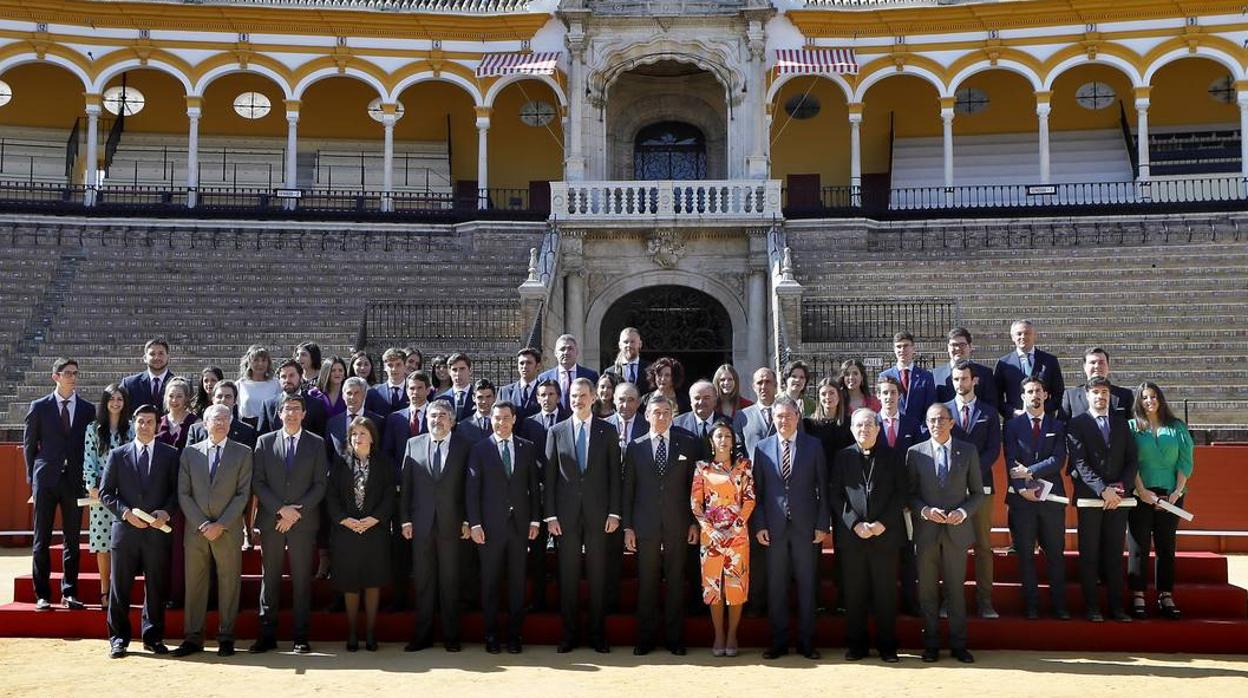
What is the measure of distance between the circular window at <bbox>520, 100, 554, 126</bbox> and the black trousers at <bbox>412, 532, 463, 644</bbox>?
63.0ft

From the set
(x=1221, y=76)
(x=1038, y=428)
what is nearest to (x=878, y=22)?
(x=1221, y=76)

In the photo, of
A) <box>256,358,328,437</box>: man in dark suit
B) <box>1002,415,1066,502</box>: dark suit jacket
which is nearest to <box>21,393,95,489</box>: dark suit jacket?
<box>256,358,328,437</box>: man in dark suit

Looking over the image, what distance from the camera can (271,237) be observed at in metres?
22.4

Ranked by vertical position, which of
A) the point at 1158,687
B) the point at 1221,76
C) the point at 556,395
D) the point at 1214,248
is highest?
the point at 1221,76

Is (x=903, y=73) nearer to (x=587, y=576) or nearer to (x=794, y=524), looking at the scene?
(x=794, y=524)

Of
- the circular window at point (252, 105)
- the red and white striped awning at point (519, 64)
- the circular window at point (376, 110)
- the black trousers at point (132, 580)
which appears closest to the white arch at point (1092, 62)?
the red and white striped awning at point (519, 64)

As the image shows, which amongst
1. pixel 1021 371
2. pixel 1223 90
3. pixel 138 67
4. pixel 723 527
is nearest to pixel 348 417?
pixel 723 527

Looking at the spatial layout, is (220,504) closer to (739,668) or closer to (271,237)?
(739,668)

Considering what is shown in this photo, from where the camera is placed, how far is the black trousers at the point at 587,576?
318 inches

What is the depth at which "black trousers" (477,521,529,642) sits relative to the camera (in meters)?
8.09

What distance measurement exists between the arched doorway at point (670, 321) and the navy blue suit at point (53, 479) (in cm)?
1221

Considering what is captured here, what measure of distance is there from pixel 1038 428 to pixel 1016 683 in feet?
6.78

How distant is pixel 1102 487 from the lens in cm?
834

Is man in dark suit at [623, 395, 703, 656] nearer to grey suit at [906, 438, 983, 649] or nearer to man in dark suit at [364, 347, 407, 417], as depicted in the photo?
grey suit at [906, 438, 983, 649]
